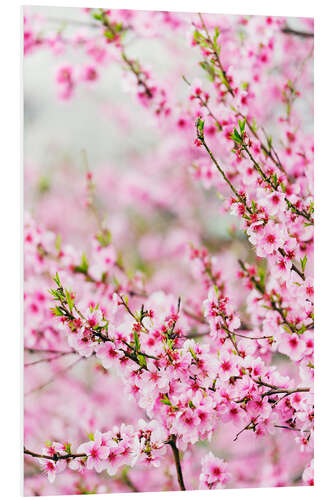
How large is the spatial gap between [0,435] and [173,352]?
1.62ft

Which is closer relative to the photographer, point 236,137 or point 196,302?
point 236,137

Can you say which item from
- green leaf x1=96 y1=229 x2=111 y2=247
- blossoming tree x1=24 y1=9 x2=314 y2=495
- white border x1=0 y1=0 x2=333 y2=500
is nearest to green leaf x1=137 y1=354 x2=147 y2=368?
blossoming tree x1=24 y1=9 x2=314 y2=495

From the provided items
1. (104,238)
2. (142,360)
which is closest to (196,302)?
(104,238)

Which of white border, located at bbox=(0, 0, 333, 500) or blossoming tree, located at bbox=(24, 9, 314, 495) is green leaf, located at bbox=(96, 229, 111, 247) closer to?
blossoming tree, located at bbox=(24, 9, 314, 495)

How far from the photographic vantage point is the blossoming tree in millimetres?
1503

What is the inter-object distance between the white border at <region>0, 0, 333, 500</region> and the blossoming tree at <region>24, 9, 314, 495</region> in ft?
0.12

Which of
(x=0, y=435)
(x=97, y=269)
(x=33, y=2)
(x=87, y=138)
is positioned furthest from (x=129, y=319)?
(x=87, y=138)
